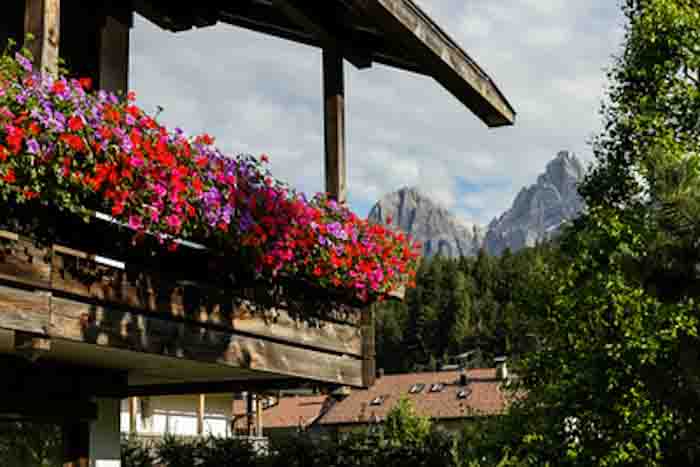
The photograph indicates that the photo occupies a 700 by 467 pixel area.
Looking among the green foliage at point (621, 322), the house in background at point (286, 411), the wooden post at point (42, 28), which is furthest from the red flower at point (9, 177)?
the house in background at point (286, 411)

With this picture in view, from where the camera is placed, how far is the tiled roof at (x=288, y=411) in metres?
53.6

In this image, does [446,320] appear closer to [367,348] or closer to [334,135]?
[367,348]

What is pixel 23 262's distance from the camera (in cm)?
475

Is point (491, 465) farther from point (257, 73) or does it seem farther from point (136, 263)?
point (136, 263)

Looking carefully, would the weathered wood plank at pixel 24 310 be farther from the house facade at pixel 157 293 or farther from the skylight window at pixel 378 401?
the skylight window at pixel 378 401

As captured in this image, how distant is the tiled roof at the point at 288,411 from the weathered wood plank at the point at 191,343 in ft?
148

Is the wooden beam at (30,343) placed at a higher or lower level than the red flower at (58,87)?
lower

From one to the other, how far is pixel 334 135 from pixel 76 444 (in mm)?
3054

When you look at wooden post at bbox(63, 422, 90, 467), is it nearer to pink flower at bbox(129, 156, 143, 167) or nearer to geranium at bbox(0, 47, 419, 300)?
geranium at bbox(0, 47, 419, 300)

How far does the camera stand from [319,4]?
25.2 ft

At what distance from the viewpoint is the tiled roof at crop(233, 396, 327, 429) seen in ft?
176

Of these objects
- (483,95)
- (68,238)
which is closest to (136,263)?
(68,238)

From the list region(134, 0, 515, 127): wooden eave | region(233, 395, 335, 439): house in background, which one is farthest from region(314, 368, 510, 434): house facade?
region(134, 0, 515, 127): wooden eave

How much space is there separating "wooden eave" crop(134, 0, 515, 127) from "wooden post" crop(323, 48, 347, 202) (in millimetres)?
427
